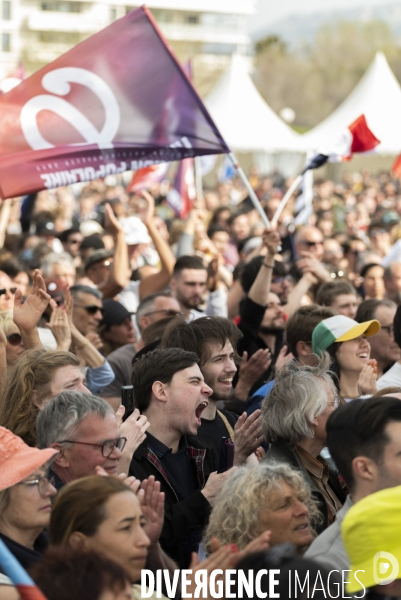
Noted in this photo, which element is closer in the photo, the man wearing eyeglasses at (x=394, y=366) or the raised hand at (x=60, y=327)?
the man wearing eyeglasses at (x=394, y=366)

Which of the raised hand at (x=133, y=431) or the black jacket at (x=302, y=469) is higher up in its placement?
the raised hand at (x=133, y=431)

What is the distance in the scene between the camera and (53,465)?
4164 millimetres

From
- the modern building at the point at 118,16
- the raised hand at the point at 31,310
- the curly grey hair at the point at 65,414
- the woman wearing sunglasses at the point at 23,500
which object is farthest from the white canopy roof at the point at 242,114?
the modern building at the point at 118,16

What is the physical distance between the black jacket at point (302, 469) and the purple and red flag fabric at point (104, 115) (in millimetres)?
3382

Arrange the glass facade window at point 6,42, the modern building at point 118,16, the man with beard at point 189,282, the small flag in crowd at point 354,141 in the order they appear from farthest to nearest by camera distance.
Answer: the glass facade window at point 6,42, the modern building at point 118,16, the small flag in crowd at point 354,141, the man with beard at point 189,282

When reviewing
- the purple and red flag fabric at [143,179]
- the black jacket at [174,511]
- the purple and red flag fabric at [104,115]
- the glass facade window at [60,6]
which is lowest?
the black jacket at [174,511]

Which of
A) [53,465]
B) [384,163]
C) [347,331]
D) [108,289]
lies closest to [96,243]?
[108,289]

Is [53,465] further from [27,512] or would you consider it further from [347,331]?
[347,331]

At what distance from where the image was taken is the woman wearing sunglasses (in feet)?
11.7

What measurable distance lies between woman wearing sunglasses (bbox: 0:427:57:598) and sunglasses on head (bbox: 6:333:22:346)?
2.62 metres

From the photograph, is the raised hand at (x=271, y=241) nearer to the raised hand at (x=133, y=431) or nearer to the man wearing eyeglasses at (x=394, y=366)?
the man wearing eyeglasses at (x=394, y=366)

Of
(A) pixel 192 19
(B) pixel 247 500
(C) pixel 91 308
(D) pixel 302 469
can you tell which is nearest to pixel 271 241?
(C) pixel 91 308

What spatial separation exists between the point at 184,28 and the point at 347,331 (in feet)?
409

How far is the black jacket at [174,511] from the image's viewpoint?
4.20 meters
